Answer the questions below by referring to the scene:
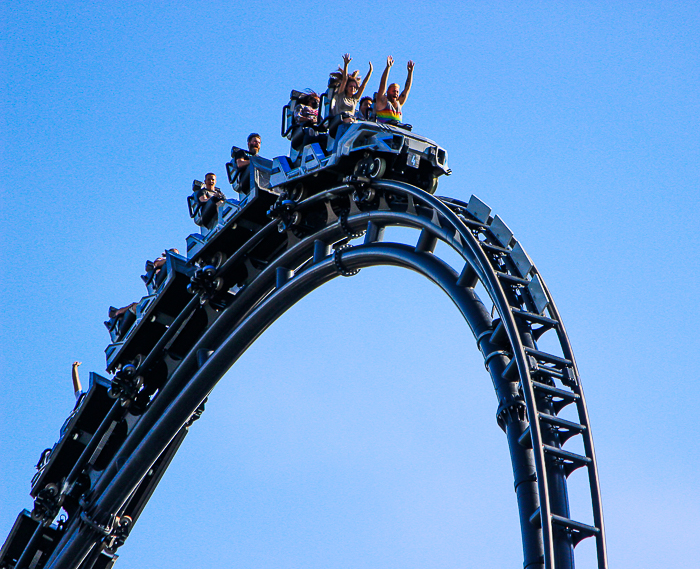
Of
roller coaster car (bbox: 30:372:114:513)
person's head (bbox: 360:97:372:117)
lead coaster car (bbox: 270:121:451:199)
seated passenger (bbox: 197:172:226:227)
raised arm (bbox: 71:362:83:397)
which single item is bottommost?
roller coaster car (bbox: 30:372:114:513)

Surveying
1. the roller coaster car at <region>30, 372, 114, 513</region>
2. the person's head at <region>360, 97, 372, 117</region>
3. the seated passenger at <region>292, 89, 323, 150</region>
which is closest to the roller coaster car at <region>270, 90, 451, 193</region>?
the seated passenger at <region>292, 89, 323, 150</region>

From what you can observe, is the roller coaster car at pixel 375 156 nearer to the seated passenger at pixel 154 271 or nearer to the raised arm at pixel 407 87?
the raised arm at pixel 407 87

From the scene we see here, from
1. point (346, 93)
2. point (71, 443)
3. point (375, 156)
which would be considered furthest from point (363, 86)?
point (71, 443)

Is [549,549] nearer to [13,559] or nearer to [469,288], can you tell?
[469,288]

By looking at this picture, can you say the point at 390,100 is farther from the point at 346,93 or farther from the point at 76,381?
the point at 76,381

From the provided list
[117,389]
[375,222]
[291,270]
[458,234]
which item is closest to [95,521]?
[117,389]

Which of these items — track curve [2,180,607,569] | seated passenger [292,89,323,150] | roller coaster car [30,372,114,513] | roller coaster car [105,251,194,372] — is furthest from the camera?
roller coaster car [30,372,114,513]

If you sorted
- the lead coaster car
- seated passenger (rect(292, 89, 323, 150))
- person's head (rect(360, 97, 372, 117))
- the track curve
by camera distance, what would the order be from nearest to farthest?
the track curve < the lead coaster car < person's head (rect(360, 97, 372, 117)) < seated passenger (rect(292, 89, 323, 150))

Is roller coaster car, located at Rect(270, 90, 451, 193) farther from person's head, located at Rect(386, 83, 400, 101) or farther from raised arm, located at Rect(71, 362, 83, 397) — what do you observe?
raised arm, located at Rect(71, 362, 83, 397)
